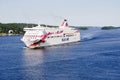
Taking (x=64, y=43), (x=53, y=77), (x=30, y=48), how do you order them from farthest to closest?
(x=64, y=43), (x=30, y=48), (x=53, y=77)

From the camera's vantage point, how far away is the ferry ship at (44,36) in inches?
2908

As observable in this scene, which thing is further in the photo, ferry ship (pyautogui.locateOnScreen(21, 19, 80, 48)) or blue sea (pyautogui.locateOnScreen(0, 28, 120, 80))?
ferry ship (pyautogui.locateOnScreen(21, 19, 80, 48))

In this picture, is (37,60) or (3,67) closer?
(3,67)

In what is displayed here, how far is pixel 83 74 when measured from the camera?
135 feet

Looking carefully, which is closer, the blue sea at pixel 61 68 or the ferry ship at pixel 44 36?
the blue sea at pixel 61 68

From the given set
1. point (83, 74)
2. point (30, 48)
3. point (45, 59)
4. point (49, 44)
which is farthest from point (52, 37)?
point (83, 74)

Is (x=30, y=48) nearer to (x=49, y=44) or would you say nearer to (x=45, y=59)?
(x=49, y=44)

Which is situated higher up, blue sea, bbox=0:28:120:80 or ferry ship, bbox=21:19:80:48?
ferry ship, bbox=21:19:80:48

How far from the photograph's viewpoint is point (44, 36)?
Answer: 76.0 metres

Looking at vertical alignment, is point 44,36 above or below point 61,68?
above

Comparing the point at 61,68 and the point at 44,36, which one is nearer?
the point at 61,68

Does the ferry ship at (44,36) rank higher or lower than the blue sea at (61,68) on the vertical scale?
higher

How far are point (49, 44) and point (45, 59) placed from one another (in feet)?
75.3

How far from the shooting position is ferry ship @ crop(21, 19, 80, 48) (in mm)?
73875
